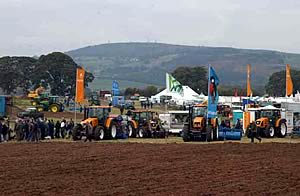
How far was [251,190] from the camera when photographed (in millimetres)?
12617

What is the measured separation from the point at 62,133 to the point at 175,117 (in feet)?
27.1

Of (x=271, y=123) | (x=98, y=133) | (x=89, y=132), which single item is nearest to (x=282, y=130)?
(x=271, y=123)

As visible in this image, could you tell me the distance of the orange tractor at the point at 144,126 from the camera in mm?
34375

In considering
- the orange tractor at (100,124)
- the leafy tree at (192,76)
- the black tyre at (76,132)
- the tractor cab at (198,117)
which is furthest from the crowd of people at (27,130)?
the leafy tree at (192,76)

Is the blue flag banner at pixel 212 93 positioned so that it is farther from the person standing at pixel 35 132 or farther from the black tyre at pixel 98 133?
the person standing at pixel 35 132

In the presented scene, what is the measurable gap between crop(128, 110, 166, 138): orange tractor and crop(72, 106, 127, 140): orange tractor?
2.27 metres

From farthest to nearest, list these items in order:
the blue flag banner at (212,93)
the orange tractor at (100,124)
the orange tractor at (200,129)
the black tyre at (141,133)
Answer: the black tyre at (141,133), the orange tractor at (100,124), the orange tractor at (200,129), the blue flag banner at (212,93)

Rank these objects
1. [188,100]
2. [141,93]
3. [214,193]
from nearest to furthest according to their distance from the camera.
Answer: [214,193], [188,100], [141,93]

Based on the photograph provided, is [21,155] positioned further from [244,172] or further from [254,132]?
[254,132]

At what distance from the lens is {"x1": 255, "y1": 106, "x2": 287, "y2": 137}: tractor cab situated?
3453 centimetres

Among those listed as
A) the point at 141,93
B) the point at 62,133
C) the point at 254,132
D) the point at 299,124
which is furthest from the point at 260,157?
the point at 141,93

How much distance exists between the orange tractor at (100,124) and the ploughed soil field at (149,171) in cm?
703

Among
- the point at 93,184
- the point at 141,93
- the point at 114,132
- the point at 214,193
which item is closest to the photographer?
the point at 214,193

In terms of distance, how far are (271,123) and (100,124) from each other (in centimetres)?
978
